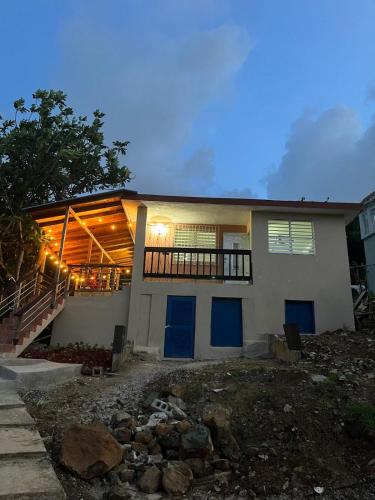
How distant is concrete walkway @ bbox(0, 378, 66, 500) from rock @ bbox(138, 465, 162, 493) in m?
1.13

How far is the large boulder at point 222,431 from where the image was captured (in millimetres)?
5379

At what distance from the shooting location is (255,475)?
197 inches

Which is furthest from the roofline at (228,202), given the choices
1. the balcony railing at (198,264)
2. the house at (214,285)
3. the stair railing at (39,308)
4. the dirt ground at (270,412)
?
the dirt ground at (270,412)

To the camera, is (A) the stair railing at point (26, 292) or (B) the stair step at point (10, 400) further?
(A) the stair railing at point (26, 292)

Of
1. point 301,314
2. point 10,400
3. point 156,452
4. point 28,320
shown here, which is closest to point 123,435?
point 156,452

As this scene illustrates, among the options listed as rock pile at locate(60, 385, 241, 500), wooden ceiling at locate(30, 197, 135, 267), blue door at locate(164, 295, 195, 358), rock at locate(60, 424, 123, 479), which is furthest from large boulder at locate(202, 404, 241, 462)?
wooden ceiling at locate(30, 197, 135, 267)

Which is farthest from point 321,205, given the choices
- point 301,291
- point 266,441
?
point 266,441

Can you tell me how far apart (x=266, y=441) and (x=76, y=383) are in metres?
4.20

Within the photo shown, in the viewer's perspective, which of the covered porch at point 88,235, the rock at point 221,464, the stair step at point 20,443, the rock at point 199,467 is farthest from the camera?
the covered porch at point 88,235

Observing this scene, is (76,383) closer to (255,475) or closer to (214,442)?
(214,442)

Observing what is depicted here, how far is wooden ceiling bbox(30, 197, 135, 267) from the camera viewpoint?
1324 centimetres

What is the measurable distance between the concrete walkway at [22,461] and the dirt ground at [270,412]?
28cm

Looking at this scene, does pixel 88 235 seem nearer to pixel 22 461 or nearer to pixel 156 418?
pixel 156 418

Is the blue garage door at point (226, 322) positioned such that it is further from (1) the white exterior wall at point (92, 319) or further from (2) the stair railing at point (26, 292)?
(2) the stair railing at point (26, 292)
